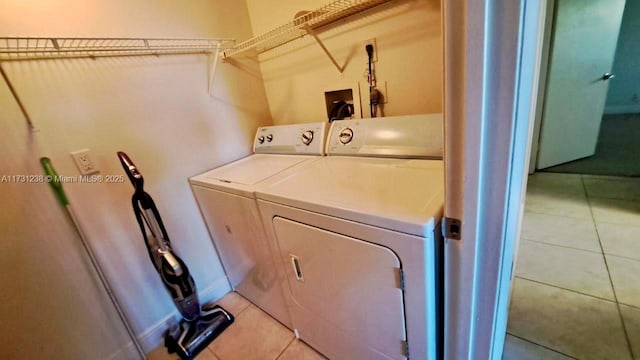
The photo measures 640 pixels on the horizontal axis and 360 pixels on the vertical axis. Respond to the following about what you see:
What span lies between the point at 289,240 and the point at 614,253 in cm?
215

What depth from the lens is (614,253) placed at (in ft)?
5.61

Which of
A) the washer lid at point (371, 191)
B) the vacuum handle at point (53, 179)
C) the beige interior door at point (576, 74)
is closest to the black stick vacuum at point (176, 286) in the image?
the vacuum handle at point (53, 179)

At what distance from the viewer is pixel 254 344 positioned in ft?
5.04

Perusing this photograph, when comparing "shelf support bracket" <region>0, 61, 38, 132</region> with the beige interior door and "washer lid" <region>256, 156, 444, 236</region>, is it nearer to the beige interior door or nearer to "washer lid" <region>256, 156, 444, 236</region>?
"washer lid" <region>256, 156, 444, 236</region>

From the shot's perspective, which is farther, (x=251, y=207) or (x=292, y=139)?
(x=292, y=139)

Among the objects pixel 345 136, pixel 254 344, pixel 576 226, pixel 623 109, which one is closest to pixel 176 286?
pixel 254 344

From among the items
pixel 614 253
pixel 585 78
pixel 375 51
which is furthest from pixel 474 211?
pixel 585 78

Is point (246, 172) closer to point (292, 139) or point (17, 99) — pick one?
point (292, 139)

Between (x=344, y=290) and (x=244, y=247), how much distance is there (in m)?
0.74

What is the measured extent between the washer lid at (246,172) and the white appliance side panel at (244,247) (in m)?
0.05

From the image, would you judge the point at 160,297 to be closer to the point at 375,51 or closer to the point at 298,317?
the point at 298,317

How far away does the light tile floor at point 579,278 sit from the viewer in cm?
123

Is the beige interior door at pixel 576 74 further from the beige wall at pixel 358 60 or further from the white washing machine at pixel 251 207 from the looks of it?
the white washing machine at pixel 251 207

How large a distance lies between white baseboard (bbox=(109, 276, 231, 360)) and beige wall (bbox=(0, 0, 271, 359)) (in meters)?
0.01
